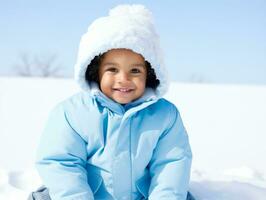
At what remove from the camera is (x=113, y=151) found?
1.39 metres

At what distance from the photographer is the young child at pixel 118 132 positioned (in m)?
1.39

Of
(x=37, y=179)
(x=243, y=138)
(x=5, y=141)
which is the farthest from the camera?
(x=243, y=138)

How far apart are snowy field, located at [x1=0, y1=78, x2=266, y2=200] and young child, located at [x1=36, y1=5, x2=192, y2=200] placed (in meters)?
0.32

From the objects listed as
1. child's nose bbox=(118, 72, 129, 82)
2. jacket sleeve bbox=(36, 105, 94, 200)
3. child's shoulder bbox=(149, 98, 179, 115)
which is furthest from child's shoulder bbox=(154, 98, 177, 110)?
jacket sleeve bbox=(36, 105, 94, 200)

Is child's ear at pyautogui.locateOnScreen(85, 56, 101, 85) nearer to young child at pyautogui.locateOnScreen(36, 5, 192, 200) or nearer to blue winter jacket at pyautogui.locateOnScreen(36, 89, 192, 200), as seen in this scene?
young child at pyautogui.locateOnScreen(36, 5, 192, 200)

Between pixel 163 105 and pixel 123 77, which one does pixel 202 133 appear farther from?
pixel 123 77

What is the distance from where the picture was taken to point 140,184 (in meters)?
1.45

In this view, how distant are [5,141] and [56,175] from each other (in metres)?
2.54

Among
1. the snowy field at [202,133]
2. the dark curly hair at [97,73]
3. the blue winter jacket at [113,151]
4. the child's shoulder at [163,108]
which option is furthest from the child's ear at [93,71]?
the snowy field at [202,133]

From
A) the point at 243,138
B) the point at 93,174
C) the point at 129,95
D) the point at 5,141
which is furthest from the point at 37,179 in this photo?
the point at 243,138

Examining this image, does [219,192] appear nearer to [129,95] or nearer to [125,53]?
[129,95]

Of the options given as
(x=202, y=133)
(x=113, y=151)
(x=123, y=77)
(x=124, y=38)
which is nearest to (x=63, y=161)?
(x=113, y=151)

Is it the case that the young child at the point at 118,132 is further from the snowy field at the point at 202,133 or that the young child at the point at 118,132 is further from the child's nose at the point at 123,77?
the snowy field at the point at 202,133

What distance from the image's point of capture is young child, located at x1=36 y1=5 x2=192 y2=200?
54.7 inches
